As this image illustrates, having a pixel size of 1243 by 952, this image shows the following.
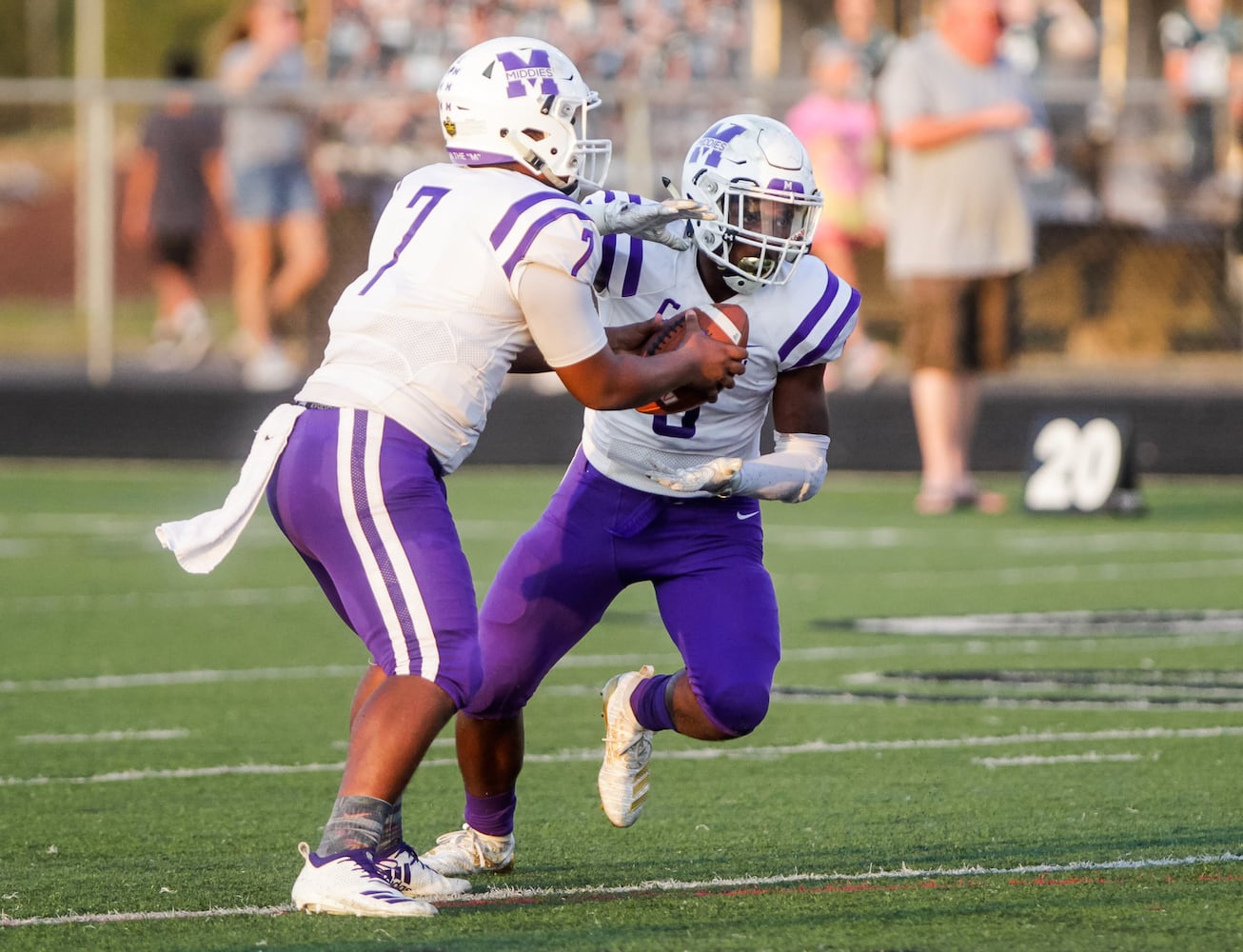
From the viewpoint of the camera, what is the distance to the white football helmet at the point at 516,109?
13.8ft

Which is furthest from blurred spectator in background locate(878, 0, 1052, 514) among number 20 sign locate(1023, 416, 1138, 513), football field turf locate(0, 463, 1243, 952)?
football field turf locate(0, 463, 1243, 952)

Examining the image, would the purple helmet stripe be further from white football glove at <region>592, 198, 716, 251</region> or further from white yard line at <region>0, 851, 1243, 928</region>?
white yard line at <region>0, 851, 1243, 928</region>

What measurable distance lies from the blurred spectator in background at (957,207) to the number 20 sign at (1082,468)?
0.40m

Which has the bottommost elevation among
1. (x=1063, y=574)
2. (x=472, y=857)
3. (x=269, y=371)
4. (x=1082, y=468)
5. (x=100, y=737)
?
(x=269, y=371)

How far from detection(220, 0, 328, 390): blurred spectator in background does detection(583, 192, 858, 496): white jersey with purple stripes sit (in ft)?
26.9

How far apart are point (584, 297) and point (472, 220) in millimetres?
238

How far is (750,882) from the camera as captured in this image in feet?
13.7

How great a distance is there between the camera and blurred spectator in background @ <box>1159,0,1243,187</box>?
13016 millimetres

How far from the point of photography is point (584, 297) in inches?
159

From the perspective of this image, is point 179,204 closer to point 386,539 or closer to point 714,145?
point 714,145

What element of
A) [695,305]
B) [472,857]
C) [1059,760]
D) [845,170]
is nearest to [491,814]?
[472,857]

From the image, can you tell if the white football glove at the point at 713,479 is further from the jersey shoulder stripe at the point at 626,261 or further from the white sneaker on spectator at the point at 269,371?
the white sneaker on spectator at the point at 269,371

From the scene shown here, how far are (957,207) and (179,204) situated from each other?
5401 mm

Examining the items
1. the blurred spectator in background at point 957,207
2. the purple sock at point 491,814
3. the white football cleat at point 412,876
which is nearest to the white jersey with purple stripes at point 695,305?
the purple sock at point 491,814
